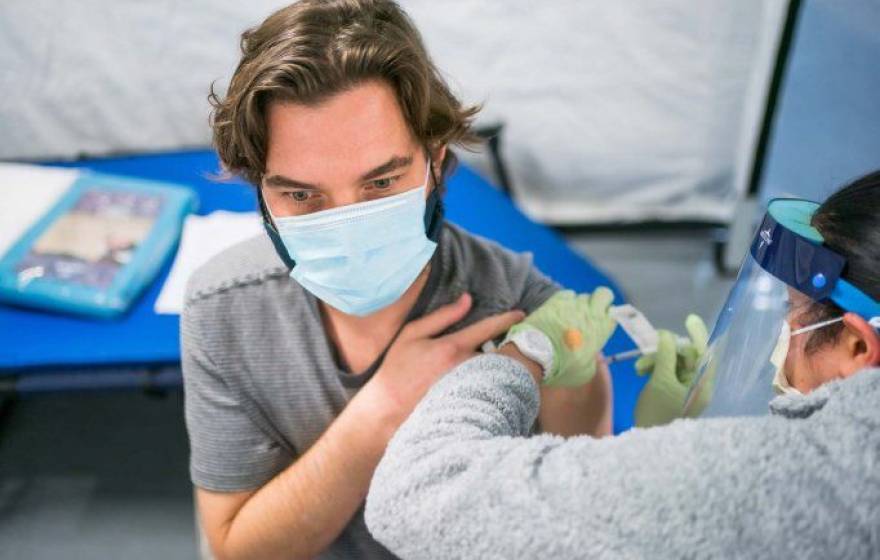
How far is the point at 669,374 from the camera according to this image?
3.26ft

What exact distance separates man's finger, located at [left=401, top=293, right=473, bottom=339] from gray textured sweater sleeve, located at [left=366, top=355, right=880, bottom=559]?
29cm

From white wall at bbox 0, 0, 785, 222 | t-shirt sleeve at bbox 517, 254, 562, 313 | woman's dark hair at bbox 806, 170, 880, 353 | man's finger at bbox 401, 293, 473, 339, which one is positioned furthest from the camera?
white wall at bbox 0, 0, 785, 222

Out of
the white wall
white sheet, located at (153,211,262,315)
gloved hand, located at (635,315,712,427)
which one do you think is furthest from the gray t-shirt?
the white wall

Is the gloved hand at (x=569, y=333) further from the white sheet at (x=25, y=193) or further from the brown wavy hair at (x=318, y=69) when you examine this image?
the white sheet at (x=25, y=193)

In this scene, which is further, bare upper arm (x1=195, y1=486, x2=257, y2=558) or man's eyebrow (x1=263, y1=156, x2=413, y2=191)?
bare upper arm (x1=195, y1=486, x2=257, y2=558)

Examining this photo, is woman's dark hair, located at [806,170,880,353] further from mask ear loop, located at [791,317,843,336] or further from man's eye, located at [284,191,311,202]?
man's eye, located at [284,191,311,202]

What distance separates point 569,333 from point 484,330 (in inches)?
4.6

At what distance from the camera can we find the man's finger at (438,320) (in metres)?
0.98

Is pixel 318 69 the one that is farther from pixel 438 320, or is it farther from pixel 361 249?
pixel 438 320

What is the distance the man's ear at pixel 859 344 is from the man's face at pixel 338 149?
1.76 feet

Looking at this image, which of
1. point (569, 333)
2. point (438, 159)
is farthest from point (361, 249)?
point (569, 333)

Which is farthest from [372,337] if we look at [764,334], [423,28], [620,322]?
[423,28]

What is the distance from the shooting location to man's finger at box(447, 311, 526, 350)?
3.09 feet

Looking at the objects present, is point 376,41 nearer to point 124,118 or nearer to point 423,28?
point 423,28
